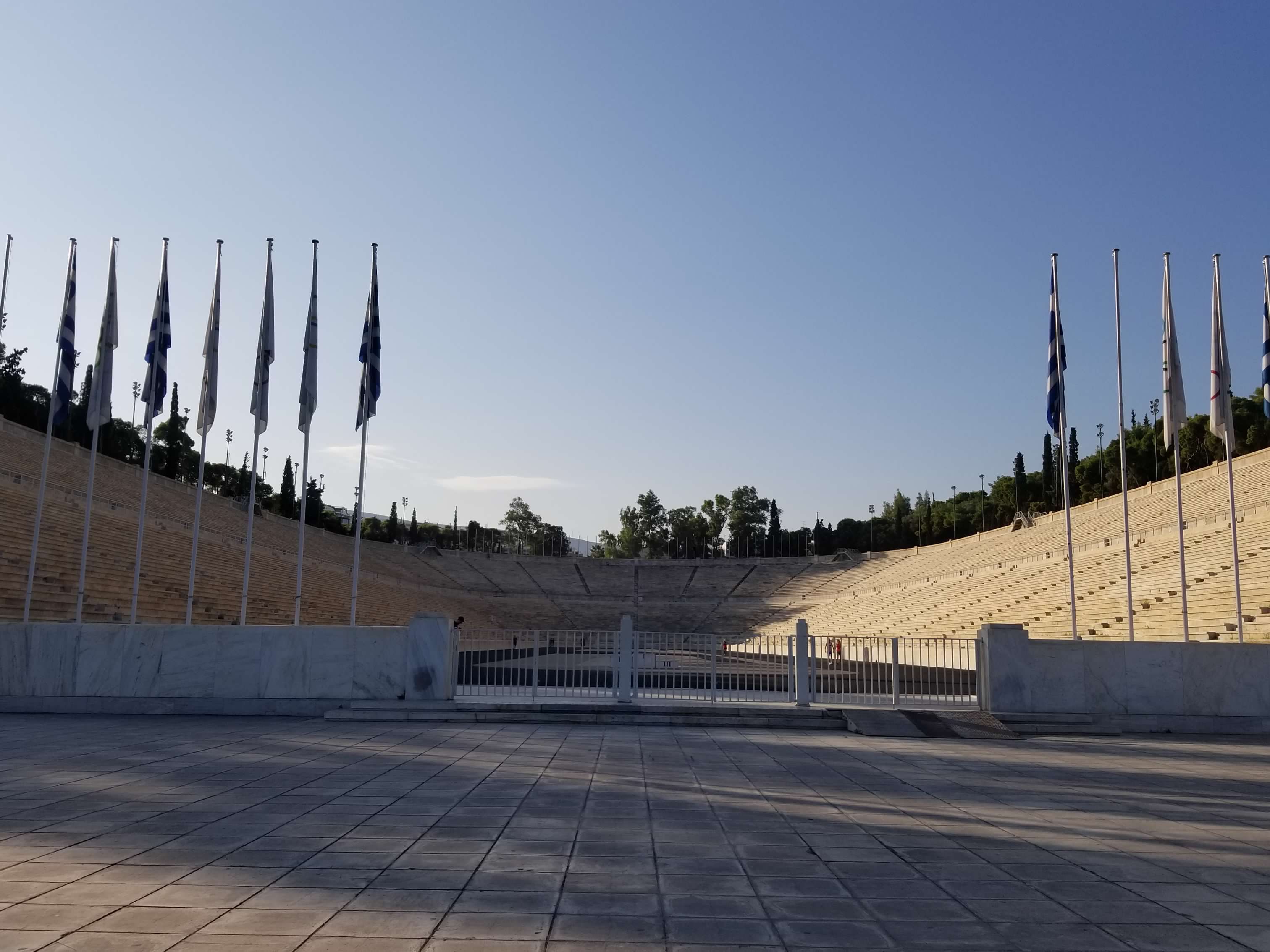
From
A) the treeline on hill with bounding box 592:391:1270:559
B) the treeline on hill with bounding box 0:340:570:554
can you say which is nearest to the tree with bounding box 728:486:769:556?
the treeline on hill with bounding box 592:391:1270:559

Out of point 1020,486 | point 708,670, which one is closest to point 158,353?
point 708,670

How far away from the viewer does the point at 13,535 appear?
25.8 meters

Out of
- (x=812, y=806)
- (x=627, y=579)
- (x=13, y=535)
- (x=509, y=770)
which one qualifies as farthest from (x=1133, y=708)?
(x=627, y=579)

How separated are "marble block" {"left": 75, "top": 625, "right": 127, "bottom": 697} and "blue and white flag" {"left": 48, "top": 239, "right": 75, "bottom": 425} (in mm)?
5033

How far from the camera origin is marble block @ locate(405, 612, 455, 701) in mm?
14352

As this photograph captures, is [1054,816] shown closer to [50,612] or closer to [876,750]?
[876,750]

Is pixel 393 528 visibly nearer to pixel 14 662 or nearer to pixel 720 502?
pixel 720 502

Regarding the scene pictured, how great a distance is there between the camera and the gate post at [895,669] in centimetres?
1462

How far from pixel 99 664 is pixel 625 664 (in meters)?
8.15

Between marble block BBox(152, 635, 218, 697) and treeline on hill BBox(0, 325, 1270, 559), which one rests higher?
treeline on hill BBox(0, 325, 1270, 559)

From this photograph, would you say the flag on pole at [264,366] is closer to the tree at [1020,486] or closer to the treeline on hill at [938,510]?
the treeline on hill at [938,510]

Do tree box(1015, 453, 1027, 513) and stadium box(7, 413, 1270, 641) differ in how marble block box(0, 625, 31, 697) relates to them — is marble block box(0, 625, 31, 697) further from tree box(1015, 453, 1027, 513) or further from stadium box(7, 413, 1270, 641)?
tree box(1015, 453, 1027, 513)

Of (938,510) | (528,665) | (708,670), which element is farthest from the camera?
(938,510)

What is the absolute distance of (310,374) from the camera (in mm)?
17969
